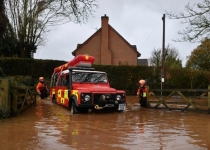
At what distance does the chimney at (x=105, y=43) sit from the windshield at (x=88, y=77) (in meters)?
28.2

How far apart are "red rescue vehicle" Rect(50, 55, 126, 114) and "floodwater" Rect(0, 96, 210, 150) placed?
2.98 feet

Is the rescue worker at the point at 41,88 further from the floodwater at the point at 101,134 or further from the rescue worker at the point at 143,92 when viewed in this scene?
the floodwater at the point at 101,134

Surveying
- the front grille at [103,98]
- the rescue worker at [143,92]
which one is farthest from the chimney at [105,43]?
the front grille at [103,98]

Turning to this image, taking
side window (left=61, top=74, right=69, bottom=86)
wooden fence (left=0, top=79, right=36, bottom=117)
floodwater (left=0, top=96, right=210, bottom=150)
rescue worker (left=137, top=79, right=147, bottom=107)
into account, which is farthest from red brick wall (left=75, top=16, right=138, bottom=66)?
floodwater (left=0, top=96, right=210, bottom=150)

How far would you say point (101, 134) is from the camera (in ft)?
23.5

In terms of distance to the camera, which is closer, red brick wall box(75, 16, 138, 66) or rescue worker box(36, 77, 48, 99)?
rescue worker box(36, 77, 48, 99)

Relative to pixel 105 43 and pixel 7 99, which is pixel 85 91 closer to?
pixel 7 99

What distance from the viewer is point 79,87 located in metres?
11.6

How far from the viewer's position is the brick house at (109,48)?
4109 centimetres

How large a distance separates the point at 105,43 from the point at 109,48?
3.50 ft

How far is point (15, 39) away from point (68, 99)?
21.9 m

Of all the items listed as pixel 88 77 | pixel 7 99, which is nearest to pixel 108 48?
pixel 88 77

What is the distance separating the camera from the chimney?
4084 cm

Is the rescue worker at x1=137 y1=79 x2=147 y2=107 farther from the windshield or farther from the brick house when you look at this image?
the brick house
